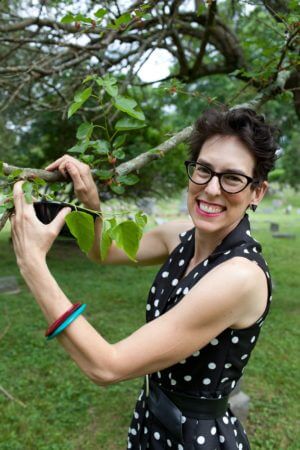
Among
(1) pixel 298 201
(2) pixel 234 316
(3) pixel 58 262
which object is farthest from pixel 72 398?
(1) pixel 298 201

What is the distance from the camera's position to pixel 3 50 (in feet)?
20.2

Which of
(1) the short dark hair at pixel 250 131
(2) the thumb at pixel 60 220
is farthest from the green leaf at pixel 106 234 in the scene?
(1) the short dark hair at pixel 250 131

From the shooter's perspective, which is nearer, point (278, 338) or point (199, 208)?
point (199, 208)

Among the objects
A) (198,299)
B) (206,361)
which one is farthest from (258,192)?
(206,361)

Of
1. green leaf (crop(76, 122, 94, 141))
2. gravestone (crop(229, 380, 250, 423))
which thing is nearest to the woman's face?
green leaf (crop(76, 122, 94, 141))

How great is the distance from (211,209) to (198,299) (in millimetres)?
290

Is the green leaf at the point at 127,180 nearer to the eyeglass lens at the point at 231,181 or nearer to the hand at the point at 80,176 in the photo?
the hand at the point at 80,176

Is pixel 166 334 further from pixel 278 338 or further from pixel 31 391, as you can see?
pixel 278 338

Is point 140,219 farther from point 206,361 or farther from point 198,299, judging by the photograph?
point 206,361

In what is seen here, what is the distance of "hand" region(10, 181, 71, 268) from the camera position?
1113 mm

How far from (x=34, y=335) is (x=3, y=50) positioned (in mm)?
3864

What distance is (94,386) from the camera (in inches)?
155

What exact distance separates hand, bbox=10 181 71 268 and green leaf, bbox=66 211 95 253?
0.06 meters

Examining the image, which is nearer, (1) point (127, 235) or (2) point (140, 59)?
(1) point (127, 235)
